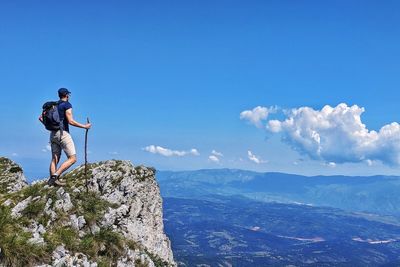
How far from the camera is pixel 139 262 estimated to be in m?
24.1

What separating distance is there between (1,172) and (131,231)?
64.8ft

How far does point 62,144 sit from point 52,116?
174 centimetres

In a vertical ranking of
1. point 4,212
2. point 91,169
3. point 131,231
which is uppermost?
point 91,169

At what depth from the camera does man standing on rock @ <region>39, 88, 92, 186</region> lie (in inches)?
904

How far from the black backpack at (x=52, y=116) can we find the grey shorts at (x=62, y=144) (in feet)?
1.51

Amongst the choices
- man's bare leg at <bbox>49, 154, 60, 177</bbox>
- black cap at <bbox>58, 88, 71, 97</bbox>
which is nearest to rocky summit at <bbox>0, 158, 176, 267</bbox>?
man's bare leg at <bbox>49, 154, 60, 177</bbox>

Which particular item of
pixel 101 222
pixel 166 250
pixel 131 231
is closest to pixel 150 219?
pixel 166 250

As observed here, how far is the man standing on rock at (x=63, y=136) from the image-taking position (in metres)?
23.0

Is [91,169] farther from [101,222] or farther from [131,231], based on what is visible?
[101,222]

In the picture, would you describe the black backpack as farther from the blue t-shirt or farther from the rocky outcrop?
the rocky outcrop

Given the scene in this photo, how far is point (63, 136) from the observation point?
23.5 meters

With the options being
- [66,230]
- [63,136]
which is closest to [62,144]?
[63,136]

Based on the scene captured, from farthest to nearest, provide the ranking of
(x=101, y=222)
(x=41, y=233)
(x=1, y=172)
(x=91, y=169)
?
1. (x=1, y=172)
2. (x=91, y=169)
3. (x=101, y=222)
4. (x=41, y=233)

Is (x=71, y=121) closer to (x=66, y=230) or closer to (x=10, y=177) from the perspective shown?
(x=66, y=230)
